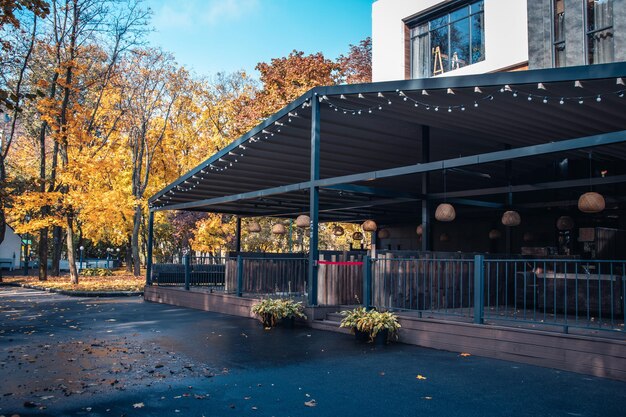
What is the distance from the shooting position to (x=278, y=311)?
1065 cm

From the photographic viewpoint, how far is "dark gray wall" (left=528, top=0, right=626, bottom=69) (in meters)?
13.2

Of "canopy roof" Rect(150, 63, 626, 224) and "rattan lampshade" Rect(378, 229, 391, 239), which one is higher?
"canopy roof" Rect(150, 63, 626, 224)

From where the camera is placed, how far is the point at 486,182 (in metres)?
16.1

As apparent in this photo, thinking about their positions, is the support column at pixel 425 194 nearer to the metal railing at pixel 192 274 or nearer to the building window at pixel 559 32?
the building window at pixel 559 32

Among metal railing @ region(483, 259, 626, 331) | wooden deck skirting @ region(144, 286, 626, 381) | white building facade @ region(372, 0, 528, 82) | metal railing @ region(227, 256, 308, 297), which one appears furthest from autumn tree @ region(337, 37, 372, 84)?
wooden deck skirting @ region(144, 286, 626, 381)

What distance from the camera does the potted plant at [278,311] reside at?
10594 millimetres

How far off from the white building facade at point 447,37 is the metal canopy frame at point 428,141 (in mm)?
4334

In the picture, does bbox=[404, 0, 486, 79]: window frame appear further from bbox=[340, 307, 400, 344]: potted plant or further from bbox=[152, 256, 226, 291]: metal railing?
bbox=[340, 307, 400, 344]: potted plant

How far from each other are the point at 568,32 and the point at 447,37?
4.88 m

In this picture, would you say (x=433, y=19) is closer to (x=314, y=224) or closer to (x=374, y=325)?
(x=314, y=224)

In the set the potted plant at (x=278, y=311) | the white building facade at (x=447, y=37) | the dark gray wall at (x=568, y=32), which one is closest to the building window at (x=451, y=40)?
the white building facade at (x=447, y=37)

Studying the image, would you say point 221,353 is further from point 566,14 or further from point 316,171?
point 566,14

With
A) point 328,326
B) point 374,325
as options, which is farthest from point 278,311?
point 374,325

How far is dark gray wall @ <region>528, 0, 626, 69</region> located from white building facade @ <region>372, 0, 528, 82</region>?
33.3 inches
